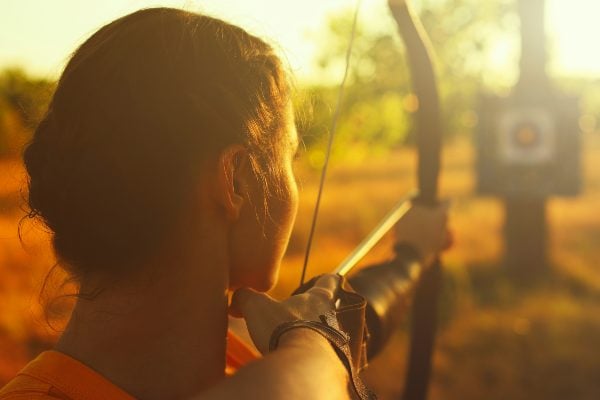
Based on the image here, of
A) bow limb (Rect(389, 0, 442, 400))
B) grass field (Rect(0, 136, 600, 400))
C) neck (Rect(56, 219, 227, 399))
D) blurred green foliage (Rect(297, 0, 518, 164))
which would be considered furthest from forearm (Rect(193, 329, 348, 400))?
blurred green foliage (Rect(297, 0, 518, 164))

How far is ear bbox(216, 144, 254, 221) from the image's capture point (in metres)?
0.72

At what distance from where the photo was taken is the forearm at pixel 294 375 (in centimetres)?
49

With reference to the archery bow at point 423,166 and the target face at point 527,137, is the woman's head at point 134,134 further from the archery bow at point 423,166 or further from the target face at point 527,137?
the target face at point 527,137

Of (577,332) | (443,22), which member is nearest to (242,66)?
(577,332)

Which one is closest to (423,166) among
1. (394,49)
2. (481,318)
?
(481,318)

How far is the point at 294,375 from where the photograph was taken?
52 centimetres

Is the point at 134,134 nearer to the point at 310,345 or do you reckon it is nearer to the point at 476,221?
the point at 310,345

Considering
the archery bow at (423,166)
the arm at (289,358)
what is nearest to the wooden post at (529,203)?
the archery bow at (423,166)

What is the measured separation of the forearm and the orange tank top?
0.18 metres

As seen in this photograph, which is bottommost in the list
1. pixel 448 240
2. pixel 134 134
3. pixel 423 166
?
pixel 448 240

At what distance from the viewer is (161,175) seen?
2.26 feet

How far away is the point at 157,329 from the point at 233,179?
160 millimetres

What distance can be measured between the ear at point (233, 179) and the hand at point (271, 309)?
0.08 meters

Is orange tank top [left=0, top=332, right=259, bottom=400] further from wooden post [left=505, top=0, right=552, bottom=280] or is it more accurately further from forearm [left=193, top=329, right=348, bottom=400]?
wooden post [left=505, top=0, right=552, bottom=280]
